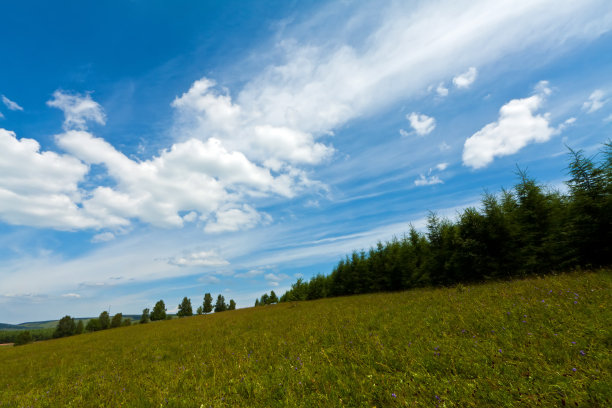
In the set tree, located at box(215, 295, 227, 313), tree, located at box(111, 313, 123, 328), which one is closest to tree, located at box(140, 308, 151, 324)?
tree, located at box(111, 313, 123, 328)

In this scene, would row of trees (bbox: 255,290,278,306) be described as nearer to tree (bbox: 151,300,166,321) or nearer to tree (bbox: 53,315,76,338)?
tree (bbox: 151,300,166,321)

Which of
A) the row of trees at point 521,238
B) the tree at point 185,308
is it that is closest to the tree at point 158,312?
the tree at point 185,308

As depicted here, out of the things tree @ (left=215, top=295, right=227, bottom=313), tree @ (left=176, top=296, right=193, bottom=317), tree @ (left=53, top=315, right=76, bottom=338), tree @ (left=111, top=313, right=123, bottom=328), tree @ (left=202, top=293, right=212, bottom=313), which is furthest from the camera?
tree @ (left=215, top=295, right=227, bottom=313)

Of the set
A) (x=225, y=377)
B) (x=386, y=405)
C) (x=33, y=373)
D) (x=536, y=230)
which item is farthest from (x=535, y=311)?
(x=33, y=373)

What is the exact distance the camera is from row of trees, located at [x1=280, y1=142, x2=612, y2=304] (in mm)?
13883

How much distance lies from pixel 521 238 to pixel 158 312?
345ft

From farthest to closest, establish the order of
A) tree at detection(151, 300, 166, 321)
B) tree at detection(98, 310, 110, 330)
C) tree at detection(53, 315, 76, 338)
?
tree at detection(151, 300, 166, 321) → tree at detection(53, 315, 76, 338) → tree at detection(98, 310, 110, 330)

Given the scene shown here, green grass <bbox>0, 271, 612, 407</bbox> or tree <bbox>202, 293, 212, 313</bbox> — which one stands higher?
green grass <bbox>0, 271, 612, 407</bbox>

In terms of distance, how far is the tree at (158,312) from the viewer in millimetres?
86188

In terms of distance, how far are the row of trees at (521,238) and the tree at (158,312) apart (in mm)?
91154

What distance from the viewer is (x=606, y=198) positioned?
43.0 feet

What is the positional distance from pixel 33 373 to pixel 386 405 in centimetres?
1657

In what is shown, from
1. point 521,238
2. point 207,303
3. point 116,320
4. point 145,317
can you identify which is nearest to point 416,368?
point 521,238

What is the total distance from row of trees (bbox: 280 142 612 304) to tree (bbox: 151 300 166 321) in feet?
299
